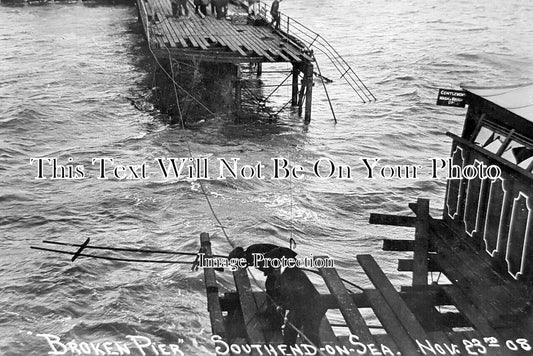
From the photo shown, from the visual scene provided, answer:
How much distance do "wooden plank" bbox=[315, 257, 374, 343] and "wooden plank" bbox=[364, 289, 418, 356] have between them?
0.29 m

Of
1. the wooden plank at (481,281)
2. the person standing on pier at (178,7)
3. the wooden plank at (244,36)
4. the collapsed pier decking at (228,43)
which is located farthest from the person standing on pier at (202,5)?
the wooden plank at (481,281)

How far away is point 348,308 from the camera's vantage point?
708 centimetres

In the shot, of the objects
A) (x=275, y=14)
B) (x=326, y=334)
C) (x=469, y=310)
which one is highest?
(x=275, y=14)

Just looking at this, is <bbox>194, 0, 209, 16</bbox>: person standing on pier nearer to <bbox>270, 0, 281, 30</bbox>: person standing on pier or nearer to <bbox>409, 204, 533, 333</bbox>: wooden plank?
<bbox>270, 0, 281, 30</bbox>: person standing on pier

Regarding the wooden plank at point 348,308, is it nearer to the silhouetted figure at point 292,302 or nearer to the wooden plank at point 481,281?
the silhouetted figure at point 292,302

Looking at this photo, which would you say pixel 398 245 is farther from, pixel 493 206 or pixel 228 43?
pixel 228 43

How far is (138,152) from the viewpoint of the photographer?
22297 mm

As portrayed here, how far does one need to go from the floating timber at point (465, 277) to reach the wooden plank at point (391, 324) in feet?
0.04

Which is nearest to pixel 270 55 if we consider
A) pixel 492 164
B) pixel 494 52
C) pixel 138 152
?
pixel 138 152

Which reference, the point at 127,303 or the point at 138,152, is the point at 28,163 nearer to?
the point at 138,152

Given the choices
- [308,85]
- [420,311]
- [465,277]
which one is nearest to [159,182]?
[308,85]

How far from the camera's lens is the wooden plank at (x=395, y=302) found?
6.73 meters

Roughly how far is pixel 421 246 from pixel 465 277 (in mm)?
1138

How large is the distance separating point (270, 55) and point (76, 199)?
34.1 feet
